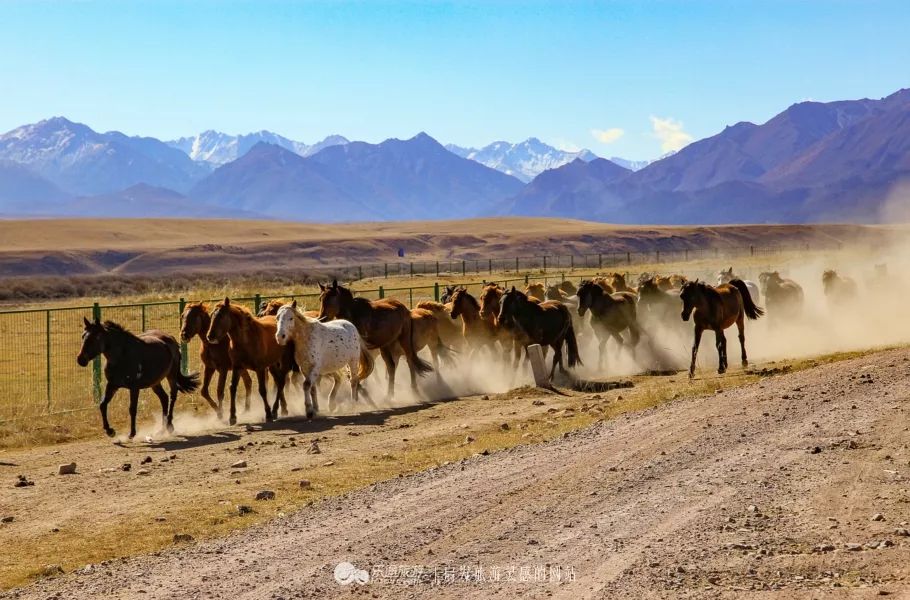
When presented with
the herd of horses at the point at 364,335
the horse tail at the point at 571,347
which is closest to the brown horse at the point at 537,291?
the herd of horses at the point at 364,335

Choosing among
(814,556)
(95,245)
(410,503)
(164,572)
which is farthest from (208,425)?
(95,245)

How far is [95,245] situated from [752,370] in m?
158

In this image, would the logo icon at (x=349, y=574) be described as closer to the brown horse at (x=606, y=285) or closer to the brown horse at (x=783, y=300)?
the brown horse at (x=606, y=285)

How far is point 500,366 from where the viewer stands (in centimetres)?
2536

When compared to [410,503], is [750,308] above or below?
above

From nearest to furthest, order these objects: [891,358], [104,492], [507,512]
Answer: [507,512]
[104,492]
[891,358]

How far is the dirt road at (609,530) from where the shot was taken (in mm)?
8828

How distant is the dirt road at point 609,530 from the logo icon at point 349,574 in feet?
0.14

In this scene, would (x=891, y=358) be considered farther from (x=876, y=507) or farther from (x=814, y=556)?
(x=814, y=556)

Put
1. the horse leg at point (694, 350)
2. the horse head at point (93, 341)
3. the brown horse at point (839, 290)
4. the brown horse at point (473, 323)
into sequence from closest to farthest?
1. the horse head at point (93, 341)
2. the horse leg at point (694, 350)
3. the brown horse at point (473, 323)
4. the brown horse at point (839, 290)

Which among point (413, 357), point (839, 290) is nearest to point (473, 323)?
point (413, 357)

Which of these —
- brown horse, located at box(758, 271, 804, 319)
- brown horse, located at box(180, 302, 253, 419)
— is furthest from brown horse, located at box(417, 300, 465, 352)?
brown horse, located at box(758, 271, 804, 319)

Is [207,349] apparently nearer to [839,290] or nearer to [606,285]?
[606,285]

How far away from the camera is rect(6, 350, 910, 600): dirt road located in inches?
348
